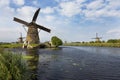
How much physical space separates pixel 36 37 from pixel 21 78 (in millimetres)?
64795

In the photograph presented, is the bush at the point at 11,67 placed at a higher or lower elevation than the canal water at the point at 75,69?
higher

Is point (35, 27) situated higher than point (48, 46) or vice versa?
point (35, 27)

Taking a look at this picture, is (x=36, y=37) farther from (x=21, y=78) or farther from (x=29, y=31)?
(x=21, y=78)

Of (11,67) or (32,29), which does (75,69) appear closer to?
(11,67)

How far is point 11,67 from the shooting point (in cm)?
1348

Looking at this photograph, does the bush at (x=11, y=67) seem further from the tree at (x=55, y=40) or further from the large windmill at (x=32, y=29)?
the tree at (x=55, y=40)

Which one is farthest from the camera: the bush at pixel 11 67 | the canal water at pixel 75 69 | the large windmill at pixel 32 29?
the large windmill at pixel 32 29

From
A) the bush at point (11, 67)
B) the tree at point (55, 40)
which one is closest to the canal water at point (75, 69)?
the bush at point (11, 67)

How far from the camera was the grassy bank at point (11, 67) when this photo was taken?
12914mm

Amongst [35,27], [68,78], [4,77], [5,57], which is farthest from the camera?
[35,27]

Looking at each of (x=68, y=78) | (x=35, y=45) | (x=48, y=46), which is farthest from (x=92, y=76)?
(x=48, y=46)

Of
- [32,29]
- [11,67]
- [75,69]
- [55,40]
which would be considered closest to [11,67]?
[11,67]

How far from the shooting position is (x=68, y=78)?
2002cm

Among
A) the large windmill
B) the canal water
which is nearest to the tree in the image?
the large windmill
